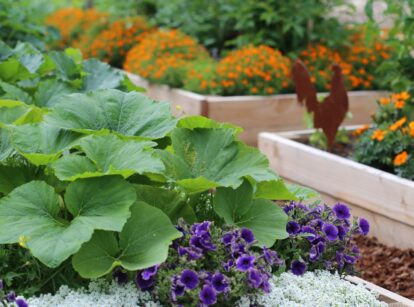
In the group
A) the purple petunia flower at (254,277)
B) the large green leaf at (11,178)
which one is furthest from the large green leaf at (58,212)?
the purple petunia flower at (254,277)

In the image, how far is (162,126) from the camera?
2504 millimetres

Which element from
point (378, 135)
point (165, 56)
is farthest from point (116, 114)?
point (165, 56)

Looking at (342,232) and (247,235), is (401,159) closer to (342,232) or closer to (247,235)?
(342,232)

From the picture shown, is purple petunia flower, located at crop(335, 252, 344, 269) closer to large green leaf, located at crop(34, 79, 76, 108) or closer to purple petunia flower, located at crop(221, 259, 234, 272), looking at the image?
purple petunia flower, located at crop(221, 259, 234, 272)

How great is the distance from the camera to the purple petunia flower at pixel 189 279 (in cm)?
202

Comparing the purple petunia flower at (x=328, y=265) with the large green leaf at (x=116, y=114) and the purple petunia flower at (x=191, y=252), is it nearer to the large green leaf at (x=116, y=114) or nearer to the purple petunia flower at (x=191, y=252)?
the purple petunia flower at (x=191, y=252)

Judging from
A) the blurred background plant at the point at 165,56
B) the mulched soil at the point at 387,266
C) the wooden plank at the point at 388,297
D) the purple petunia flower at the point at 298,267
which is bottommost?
the mulched soil at the point at 387,266

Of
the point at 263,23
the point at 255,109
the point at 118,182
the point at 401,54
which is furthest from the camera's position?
the point at 263,23

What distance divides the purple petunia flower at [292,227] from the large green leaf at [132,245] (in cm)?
48

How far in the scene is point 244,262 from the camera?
2.10 metres

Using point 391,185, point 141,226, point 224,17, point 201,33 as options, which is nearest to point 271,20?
point 224,17

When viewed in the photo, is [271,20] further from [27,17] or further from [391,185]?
[391,185]

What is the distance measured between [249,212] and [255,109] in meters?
3.36

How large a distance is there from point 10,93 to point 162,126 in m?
1.08
